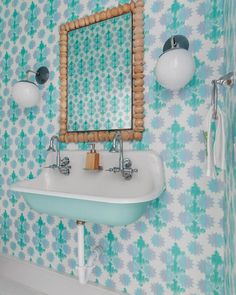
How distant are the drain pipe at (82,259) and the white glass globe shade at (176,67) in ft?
2.66

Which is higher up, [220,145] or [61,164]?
[220,145]

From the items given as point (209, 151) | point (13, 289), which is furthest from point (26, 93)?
point (13, 289)

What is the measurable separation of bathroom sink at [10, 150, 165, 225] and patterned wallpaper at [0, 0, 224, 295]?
79 mm

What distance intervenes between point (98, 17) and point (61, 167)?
0.89m

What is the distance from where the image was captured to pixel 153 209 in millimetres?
1337

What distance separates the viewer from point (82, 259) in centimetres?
134

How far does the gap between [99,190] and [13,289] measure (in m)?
0.97

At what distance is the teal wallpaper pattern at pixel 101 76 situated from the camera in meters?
1.42

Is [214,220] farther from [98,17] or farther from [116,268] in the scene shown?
[98,17]

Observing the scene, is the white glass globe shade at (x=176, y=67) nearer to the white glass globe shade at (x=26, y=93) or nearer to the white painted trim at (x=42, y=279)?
the white glass globe shade at (x=26, y=93)

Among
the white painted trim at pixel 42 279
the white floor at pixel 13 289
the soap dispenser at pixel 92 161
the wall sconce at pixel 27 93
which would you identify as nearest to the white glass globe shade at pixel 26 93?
the wall sconce at pixel 27 93

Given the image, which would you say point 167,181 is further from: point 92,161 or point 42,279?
point 42,279

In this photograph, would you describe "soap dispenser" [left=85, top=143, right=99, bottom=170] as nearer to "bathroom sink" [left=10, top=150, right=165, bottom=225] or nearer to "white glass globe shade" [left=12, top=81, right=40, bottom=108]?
"bathroom sink" [left=10, top=150, right=165, bottom=225]

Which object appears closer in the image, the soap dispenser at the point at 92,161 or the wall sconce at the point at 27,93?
the soap dispenser at the point at 92,161
